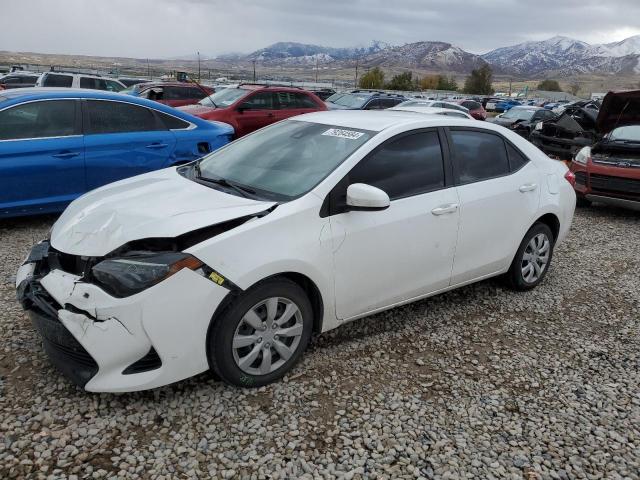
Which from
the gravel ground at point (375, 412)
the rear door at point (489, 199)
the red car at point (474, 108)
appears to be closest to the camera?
the gravel ground at point (375, 412)

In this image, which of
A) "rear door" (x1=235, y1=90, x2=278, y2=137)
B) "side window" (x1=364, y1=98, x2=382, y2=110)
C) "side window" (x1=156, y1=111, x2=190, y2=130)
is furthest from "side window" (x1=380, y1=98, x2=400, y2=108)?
"side window" (x1=156, y1=111, x2=190, y2=130)

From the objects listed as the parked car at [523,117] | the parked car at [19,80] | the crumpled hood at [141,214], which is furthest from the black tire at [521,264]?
the parked car at [19,80]

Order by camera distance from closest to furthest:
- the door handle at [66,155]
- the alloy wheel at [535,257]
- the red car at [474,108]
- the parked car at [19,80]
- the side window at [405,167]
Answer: the side window at [405,167] < the alloy wheel at [535,257] < the door handle at [66,155] < the parked car at [19,80] < the red car at [474,108]

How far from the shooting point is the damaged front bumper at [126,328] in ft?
8.31

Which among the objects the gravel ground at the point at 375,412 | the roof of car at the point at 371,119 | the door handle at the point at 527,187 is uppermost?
the roof of car at the point at 371,119

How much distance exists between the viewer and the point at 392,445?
2660mm

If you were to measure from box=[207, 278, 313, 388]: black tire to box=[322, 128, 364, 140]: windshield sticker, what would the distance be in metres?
1.16

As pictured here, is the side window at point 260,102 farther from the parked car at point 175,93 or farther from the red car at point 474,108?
the red car at point 474,108

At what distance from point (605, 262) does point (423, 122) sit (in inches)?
131

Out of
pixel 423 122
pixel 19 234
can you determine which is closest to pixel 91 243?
pixel 423 122

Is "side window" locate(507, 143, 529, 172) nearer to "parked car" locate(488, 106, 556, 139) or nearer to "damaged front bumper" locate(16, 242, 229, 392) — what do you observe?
"damaged front bumper" locate(16, 242, 229, 392)

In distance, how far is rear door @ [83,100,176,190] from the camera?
5777mm

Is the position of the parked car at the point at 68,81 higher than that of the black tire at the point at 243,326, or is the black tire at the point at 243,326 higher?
the parked car at the point at 68,81

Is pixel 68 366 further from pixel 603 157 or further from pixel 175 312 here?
pixel 603 157
